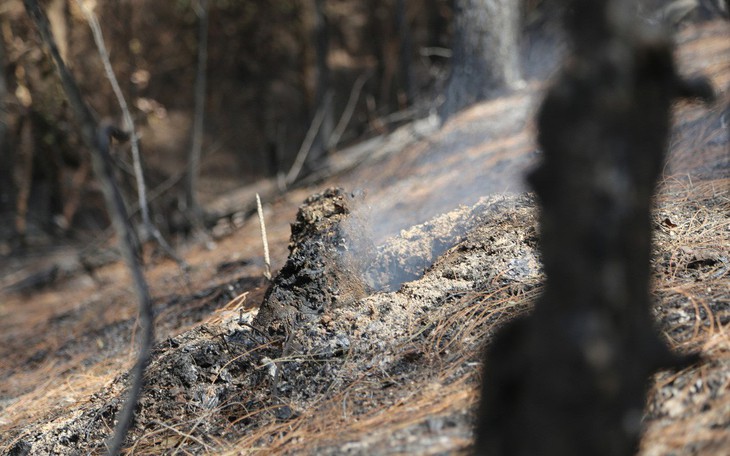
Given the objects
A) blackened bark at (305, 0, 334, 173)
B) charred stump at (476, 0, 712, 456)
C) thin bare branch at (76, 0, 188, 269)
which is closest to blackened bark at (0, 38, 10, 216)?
blackened bark at (305, 0, 334, 173)

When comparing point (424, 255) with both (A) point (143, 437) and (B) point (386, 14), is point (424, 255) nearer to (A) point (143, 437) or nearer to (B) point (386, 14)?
(A) point (143, 437)

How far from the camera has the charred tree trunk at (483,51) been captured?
227 inches

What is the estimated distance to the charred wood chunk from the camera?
7.96 feet

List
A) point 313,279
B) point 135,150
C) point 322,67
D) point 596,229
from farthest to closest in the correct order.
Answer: point 322,67
point 135,150
point 313,279
point 596,229

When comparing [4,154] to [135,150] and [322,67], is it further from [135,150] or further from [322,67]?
[135,150]

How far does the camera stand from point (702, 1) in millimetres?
6148

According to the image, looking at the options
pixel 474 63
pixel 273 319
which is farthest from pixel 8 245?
pixel 273 319

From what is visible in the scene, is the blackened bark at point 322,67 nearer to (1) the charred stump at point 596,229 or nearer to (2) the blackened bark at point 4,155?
(2) the blackened bark at point 4,155

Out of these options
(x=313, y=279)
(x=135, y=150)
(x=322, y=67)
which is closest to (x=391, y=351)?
(x=313, y=279)

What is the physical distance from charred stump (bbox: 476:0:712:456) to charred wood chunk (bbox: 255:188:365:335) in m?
1.30

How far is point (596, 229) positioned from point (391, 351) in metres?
1.18

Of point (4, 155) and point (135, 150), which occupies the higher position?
point (135, 150)

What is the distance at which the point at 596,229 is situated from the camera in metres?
1.14

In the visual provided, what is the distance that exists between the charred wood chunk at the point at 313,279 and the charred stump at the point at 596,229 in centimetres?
130
